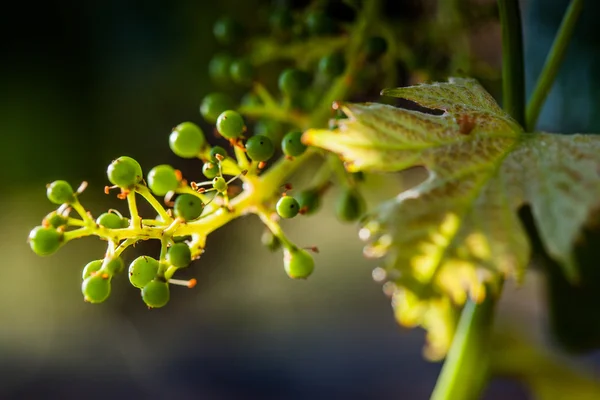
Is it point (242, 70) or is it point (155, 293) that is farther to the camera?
point (242, 70)

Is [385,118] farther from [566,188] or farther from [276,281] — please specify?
[276,281]

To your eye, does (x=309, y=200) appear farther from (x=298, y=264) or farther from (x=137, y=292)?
(x=137, y=292)

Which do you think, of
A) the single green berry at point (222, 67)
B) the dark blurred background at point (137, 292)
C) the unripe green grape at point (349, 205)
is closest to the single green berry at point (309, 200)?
the unripe green grape at point (349, 205)

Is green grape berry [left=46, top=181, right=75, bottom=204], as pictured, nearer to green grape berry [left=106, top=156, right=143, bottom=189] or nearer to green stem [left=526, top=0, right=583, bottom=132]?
green grape berry [left=106, top=156, right=143, bottom=189]

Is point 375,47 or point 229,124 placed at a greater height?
point 375,47

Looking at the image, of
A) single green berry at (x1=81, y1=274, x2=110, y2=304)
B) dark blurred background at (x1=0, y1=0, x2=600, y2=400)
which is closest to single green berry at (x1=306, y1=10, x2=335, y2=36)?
single green berry at (x1=81, y1=274, x2=110, y2=304)

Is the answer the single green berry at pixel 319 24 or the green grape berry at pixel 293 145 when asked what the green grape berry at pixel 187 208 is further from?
the single green berry at pixel 319 24

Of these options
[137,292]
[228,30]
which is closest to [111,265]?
[228,30]
